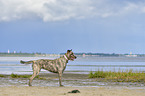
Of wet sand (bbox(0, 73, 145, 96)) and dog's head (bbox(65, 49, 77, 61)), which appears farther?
dog's head (bbox(65, 49, 77, 61))

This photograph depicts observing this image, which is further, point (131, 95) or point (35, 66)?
point (35, 66)

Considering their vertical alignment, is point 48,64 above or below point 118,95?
above

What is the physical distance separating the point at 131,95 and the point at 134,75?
42.7ft

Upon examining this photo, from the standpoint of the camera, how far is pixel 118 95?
12312 mm

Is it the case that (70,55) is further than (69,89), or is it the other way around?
(70,55)

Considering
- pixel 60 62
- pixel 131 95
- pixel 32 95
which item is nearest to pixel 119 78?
pixel 60 62

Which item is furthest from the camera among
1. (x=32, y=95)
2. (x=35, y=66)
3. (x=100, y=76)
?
(x=100, y=76)

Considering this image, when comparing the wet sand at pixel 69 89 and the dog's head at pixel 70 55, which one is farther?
the dog's head at pixel 70 55

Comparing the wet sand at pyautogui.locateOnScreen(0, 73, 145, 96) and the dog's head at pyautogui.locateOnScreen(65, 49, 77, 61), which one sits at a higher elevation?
the dog's head at pyautogui.locateOnScreen(65, 49, 77, 61)

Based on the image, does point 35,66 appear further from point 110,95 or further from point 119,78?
point 119,78

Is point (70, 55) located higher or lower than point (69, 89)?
higher

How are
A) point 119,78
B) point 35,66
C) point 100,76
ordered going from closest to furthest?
point 35,66 < point 119,78 < point 100,76

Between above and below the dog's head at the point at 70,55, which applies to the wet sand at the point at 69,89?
below

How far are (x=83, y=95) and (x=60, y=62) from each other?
432cm
